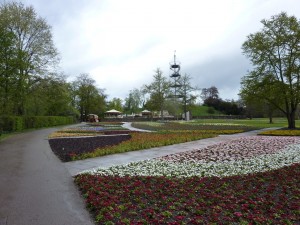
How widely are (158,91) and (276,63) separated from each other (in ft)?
92.1

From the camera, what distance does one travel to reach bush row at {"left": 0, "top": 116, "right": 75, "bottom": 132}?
22.2 meters

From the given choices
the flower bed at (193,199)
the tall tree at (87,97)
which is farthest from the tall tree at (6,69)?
the tall tree at (87,97)

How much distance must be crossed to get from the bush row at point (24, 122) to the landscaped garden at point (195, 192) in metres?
18.0

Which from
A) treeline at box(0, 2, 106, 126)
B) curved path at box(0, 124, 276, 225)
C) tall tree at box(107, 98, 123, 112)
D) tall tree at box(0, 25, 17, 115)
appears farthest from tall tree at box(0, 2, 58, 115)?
tall tree at box(107, 98, 123, 112)

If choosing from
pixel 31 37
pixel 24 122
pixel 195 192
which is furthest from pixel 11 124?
pixel 195 192

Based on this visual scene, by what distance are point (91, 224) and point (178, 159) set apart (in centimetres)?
530

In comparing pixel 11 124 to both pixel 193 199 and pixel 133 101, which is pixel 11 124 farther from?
pixel 133 101

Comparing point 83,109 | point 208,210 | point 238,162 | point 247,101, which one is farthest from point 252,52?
point 83,109

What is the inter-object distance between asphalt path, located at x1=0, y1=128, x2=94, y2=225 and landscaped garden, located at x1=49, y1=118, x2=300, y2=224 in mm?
290

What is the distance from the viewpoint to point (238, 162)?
26.0 ft

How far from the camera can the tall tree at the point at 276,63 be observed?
72.5 ft

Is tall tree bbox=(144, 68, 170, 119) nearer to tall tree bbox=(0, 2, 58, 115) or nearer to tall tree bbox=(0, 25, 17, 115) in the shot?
tall tree bbox=(0, 2, 58, 115)

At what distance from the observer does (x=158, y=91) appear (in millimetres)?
49344

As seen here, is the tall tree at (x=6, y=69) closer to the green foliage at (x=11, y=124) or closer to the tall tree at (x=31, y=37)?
the green foliage at (x=11, y=124)
